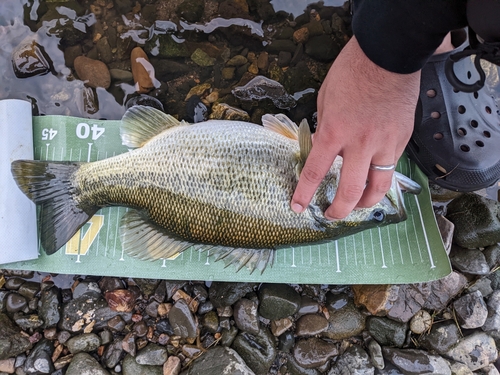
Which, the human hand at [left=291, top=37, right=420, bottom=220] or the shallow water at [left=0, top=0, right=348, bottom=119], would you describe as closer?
the human hand at [left=291, top=37, right=420, bottom=220]

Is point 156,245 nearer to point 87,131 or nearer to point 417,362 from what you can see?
point 87,131

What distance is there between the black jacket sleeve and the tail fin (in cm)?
223

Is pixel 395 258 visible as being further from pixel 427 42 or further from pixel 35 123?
pixel 35 123

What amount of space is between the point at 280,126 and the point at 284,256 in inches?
45.1

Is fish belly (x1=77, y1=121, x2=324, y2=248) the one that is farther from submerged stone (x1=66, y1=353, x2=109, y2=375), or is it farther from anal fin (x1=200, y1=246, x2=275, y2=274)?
submerged stone (x1=66, y1=353, x2=109, y2=375)

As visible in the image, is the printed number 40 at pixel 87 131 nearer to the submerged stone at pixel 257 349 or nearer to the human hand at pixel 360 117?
the human hand at pixel 360 117

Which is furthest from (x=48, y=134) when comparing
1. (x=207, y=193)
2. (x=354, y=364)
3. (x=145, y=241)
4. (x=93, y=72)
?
(x=354, y=364)

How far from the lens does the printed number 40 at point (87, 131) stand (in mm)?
3154

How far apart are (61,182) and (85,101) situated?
3.09 ft

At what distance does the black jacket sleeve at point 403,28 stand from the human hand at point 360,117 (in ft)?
0.24

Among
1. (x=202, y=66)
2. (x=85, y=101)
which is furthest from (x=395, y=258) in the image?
(x=85, y=101)

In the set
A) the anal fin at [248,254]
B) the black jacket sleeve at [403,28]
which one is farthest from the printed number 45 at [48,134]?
the black jacket sleeve at [403,28]

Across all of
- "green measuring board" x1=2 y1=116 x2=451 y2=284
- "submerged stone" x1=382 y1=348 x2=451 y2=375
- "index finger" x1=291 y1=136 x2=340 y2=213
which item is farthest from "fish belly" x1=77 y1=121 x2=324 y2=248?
"submerged stone" x1=382 y1=348 x2=451 y2=375

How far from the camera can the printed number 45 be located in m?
3.14
